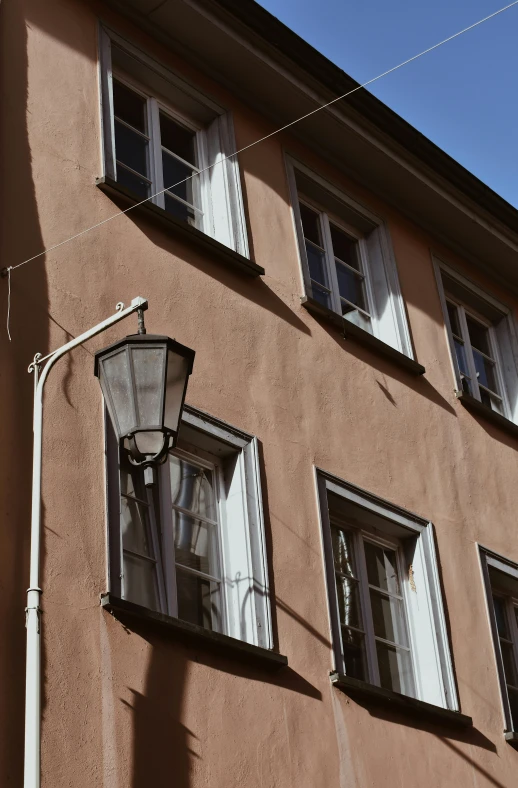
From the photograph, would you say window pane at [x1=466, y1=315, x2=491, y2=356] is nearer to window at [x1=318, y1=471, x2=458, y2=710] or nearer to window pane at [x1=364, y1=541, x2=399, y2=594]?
window at [x1=318, y1=471, x2=458, y2=710]

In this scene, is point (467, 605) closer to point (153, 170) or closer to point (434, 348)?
A: point (434, 348)

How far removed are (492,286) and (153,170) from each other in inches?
192

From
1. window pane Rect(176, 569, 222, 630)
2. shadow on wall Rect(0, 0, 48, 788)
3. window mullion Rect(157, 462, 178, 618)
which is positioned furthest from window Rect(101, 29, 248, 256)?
window pane Rect(176, 569, 222, 630)

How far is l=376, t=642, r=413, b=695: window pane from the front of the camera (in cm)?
930

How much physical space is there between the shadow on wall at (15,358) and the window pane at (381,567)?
3.42 m

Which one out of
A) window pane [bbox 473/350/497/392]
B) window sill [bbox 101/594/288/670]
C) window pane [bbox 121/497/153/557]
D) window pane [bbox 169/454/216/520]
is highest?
window pane [bbox 473/350/497/392]

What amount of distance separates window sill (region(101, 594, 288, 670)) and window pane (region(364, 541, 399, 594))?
6.17 ft

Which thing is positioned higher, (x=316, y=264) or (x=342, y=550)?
(x=316, y=264)

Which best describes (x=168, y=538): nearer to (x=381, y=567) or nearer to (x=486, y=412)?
(x=381, y=567)

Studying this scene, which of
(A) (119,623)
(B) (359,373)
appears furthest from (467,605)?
(A) (119,623)

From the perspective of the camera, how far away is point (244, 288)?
953 cm

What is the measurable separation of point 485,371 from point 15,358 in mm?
6744

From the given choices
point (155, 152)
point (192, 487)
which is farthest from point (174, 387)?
point (155, 152)

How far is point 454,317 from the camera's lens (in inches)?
503
